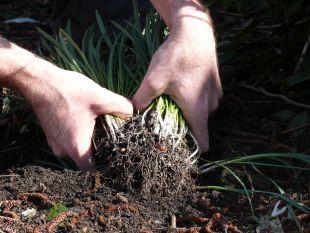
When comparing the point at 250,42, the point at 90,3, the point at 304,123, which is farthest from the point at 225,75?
the point at 90,3

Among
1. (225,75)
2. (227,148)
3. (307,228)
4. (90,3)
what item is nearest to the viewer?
(307,228)

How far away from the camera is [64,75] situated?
87.8 inches

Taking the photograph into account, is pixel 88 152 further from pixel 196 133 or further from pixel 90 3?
pixel 90 3

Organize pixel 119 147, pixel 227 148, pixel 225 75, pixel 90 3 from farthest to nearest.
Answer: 1. pixel 90 3
2. pixel 225 75
3. pixel 227 148
4. pixel 119 147

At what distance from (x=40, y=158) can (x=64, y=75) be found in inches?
14.0

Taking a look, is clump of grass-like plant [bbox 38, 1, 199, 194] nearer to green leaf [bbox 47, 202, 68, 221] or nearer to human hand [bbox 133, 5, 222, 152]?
human hand [bbox 133, 5, 222, 152]

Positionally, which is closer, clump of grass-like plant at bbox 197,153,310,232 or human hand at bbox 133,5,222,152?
clump of grass-like plant at bbox 197,153,310,232

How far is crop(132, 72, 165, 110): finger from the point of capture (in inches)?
88.1

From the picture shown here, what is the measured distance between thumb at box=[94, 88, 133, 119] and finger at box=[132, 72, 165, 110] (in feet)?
0.11

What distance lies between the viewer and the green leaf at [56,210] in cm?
193

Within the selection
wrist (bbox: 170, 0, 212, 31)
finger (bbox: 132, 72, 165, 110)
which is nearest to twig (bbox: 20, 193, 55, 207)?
finger (bbox: 132, 72, 165, 110)

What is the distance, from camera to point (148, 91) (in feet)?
7.40

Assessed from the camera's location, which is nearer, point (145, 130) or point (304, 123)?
point (145, 130)

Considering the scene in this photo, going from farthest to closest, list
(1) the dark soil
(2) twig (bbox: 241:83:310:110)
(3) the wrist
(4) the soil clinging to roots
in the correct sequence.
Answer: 1. (2) twig (bbox: 241:83:310:110)
2. (3) the wrist
3. (4) the soil clinging to roots
4. (1) the dark soil
